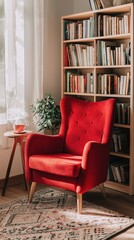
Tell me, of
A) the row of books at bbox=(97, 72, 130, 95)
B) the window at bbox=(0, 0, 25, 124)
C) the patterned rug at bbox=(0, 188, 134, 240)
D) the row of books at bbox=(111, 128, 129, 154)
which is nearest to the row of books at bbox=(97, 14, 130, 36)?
the row of books at bbox=(97, 72, 130, 95)

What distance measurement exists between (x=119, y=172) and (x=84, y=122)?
0.67m

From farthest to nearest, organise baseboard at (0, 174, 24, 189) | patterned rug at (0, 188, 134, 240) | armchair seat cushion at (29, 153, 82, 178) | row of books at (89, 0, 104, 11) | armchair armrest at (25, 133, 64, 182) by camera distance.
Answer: baseboard at (0, 174, 24, 189), row of books at (89, 0, 104, 11), armchair armrest at (25, 133, 64, 182), armchair seat cushion at (29, 153, 82, 178), patterned rug at (0, 188, 134, 240)

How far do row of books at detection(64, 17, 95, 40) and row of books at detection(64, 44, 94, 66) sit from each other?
115 mm

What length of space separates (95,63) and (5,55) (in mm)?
984

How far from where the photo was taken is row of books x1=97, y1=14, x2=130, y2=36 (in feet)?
11.6

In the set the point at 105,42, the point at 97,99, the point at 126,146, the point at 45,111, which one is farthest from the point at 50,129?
the point at 105,42

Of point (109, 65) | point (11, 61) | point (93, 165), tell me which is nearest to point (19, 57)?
point (11, 61)

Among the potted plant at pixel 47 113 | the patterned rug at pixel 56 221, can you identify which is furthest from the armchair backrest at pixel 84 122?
the patterned rug at pixel 56 221

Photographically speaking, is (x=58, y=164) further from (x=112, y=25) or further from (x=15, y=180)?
(x=112, y=25)

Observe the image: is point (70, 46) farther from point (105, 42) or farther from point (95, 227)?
point (95, 227)

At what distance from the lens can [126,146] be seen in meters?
3.72

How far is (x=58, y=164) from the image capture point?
2986 millimetres

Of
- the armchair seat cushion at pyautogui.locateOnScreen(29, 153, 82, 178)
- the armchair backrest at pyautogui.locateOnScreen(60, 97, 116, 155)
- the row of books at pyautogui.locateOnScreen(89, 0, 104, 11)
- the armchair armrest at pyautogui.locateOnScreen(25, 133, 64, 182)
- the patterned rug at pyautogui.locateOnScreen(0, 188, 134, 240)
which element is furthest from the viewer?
the row of books at pyautogui.locateOnScreen(89, 0, 104, 11)

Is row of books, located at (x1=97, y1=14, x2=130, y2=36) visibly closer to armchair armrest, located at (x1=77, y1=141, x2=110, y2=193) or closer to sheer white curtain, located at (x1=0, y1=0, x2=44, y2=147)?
sheer white curtain, located at (x1=0, y1=0, x2=44, y2=147)
